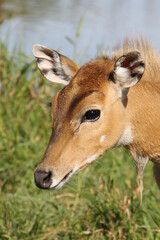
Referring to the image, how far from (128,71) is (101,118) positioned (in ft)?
1.69

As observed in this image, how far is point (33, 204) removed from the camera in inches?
226

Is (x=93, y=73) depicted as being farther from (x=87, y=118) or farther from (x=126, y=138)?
(x=126, y=138)

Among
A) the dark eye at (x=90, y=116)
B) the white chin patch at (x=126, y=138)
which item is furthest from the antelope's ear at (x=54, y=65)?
the white chin patch at (x=126, y=138)

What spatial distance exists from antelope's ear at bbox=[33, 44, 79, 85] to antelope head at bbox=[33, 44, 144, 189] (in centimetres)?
32

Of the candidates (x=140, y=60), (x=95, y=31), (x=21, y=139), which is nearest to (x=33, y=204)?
(x=21, y=139)

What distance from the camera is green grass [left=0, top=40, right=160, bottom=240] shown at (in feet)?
16.8

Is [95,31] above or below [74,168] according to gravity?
below

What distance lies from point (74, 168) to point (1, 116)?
387 cm

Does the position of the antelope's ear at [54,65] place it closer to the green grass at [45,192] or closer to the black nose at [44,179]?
the green grass at [45,192]

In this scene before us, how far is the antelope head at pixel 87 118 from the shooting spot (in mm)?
3908

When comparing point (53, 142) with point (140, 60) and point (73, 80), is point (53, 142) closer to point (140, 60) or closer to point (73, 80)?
point (73, 80)

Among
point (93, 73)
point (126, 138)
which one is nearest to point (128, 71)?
point (93, 73)

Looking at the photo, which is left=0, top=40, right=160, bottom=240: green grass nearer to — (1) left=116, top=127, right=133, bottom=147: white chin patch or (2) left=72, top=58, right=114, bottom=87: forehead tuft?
(1) left=116, top=127, right=133, bottom=147: white chin patch

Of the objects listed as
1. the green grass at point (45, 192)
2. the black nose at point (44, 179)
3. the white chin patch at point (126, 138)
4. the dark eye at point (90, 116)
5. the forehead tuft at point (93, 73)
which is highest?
the forehead tuft at point (93, 73)
